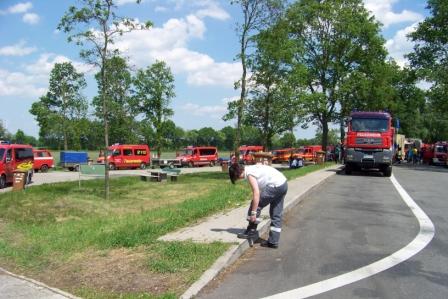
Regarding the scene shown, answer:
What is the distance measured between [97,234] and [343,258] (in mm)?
4251

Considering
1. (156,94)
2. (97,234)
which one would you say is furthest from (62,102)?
(97,234)

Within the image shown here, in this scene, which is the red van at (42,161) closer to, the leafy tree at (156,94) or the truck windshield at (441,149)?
the leafy tree at (156,94)

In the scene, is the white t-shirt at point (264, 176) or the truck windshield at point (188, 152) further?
the truck windshield at point (188, 152)

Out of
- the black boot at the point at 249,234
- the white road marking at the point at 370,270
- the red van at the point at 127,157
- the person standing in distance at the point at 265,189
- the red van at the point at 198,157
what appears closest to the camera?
the white road marking at the point at 370,270

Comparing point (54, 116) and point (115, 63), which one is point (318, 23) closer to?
point (54, 116)

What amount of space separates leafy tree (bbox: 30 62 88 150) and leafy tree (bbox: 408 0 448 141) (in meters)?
33.8

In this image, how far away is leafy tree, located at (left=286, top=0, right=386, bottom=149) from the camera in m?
48.2

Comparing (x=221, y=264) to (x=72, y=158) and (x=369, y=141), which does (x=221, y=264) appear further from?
(x=72, y=158)

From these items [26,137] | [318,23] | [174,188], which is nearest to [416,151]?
[318,23]

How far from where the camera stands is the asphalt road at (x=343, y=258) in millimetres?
6199

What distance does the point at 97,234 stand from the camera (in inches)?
367

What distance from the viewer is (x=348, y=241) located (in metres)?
9.02

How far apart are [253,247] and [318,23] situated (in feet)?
143

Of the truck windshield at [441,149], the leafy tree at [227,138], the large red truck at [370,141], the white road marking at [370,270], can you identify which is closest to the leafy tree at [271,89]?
the large red truck at [370,141]
